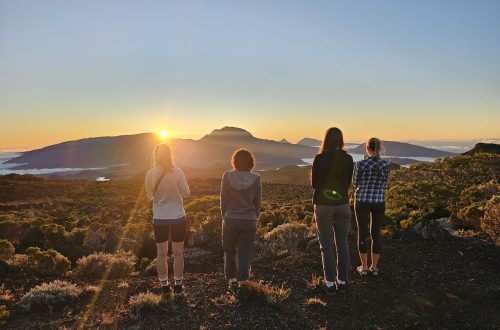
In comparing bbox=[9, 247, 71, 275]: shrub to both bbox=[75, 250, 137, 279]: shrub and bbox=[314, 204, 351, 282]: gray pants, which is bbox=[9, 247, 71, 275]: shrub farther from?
bbox=[314, 204, 351, 282]: gray pants

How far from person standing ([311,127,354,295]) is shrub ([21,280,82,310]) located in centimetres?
401

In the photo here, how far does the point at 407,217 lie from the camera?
11.3 meters

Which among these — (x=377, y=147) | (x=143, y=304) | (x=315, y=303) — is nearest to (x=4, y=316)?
(x=143, y=304)

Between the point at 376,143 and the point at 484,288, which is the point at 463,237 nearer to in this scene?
the point at 484,288

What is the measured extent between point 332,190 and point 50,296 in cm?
451

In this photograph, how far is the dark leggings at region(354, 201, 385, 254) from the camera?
6030 millimetres

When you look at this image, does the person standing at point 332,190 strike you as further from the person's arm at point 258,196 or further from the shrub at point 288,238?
the shrub at point 288,238

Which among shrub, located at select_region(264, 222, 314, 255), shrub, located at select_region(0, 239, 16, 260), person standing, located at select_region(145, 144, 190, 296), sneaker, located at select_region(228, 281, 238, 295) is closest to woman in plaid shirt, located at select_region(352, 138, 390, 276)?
sneaker, located at select_region(228, 281, 238, 295)

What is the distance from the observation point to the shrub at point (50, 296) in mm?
6012

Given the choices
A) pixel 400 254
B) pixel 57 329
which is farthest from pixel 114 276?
pixel 400 254

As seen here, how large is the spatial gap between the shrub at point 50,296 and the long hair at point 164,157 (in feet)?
8.64

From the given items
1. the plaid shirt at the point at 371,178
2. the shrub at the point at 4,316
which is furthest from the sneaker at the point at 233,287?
the shrub at the point at 4,316

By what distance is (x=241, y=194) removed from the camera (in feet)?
17.6

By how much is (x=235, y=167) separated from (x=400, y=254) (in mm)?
4380
